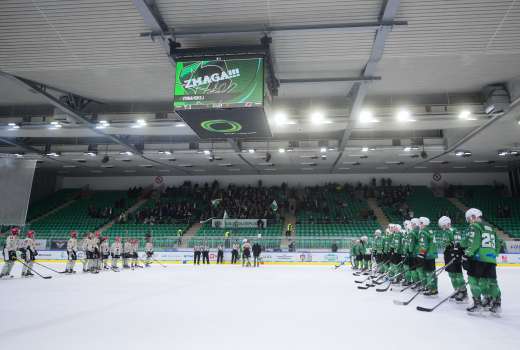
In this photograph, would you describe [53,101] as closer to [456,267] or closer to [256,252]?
[256,252]

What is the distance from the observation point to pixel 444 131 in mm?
18062

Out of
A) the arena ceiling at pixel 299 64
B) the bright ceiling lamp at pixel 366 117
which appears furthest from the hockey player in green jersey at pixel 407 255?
the bright ceiling lamp at pixel 366 117

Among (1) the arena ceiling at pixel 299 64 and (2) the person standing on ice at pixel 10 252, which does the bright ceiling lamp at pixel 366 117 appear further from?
(2) the person standing on ice at pixel 10 252

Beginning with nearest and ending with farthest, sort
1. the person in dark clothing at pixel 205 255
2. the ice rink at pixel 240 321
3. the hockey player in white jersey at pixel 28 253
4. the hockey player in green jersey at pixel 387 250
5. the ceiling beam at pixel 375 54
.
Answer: the ice rink at pixel 240 321
the ceiling beam at pixel 375 54
the hockey player in green jersey at pixel 387 250
the hockey player in white jersey at pixel 28 253
the person in dark clothing at pixel 205 255

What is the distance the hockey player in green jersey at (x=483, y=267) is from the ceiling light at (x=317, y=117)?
7.91m

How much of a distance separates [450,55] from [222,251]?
15.6 metres

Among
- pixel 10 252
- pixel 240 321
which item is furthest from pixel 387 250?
pixel 10 252

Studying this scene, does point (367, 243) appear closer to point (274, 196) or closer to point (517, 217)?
point (274, 196)

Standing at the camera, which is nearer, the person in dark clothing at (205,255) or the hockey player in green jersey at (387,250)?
the hockey player in green jersey at (387,250)

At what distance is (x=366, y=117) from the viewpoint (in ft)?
44.2

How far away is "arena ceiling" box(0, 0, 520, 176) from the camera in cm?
730

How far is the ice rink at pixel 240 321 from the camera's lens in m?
4.34

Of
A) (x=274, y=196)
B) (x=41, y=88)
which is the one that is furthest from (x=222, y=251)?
(x=41, y=88)

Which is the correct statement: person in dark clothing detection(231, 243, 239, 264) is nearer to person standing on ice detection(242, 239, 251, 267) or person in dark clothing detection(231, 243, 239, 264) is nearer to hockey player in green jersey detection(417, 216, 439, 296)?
person standing on ice detection(242, 239, 251, 267)
